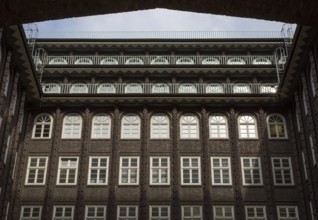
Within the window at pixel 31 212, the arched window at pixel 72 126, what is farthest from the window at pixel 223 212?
the window at pixel 31 212

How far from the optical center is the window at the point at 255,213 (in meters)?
32.2

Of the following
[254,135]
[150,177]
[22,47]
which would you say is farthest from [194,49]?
[22,47]

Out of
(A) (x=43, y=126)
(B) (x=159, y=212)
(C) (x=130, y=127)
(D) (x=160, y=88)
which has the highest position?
(D) (x=160, y=88)

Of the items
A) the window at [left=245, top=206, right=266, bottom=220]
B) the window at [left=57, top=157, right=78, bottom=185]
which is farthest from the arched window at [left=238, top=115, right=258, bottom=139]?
the window at [left=57, top=157, right=78, bottom=185]

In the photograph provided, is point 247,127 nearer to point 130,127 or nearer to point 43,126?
point 130,127

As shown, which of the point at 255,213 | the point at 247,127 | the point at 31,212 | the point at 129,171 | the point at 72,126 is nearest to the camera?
the point at 255,213

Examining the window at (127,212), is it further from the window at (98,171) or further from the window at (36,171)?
the window at (36,171)

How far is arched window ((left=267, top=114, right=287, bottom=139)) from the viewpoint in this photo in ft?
115

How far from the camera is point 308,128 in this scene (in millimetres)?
30719

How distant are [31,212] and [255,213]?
1492 centimetres

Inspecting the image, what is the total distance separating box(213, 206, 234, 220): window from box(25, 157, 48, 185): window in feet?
39.2

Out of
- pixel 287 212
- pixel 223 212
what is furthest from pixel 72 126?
pixel 287 212

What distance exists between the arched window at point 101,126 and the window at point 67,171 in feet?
7.76

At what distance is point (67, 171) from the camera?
3400 centimetres
